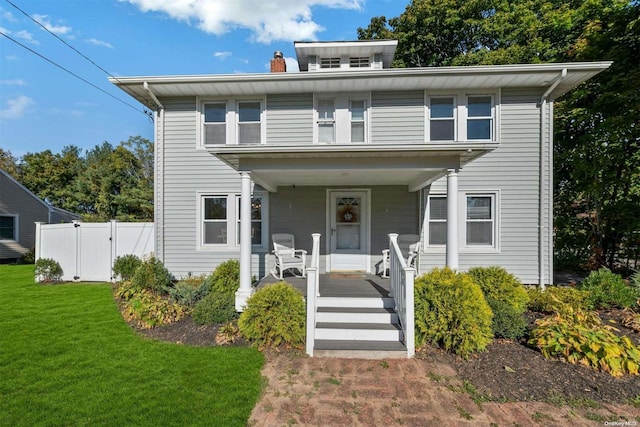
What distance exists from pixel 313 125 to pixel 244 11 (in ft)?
22.1

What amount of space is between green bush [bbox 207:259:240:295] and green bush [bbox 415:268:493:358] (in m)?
3.76

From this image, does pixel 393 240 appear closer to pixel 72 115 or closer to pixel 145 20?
pixel 145 20

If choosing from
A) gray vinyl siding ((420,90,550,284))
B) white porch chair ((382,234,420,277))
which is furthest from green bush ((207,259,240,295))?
gray vinyl siding ((420,90,550,284))

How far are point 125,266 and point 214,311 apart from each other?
15.5 ft

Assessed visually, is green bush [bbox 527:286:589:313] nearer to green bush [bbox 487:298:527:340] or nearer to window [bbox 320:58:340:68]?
green bush [bbox 487:298:527:340]

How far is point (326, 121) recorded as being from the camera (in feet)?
24.5

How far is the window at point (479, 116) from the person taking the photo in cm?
733

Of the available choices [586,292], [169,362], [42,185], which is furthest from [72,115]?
[586,292]

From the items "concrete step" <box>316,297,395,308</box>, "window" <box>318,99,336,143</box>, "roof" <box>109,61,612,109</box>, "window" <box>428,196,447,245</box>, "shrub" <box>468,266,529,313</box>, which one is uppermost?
"roof" <box>109,61,612,109</box>

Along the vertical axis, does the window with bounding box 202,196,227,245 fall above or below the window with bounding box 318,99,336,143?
below

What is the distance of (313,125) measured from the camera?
748 centimetres

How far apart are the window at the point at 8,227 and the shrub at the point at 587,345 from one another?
66.8ft

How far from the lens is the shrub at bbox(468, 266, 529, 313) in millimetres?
5035

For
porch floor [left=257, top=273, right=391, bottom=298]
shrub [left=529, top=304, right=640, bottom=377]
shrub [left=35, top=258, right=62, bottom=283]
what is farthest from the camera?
shrub [left=35, top=258, right=62, bottom=283]
